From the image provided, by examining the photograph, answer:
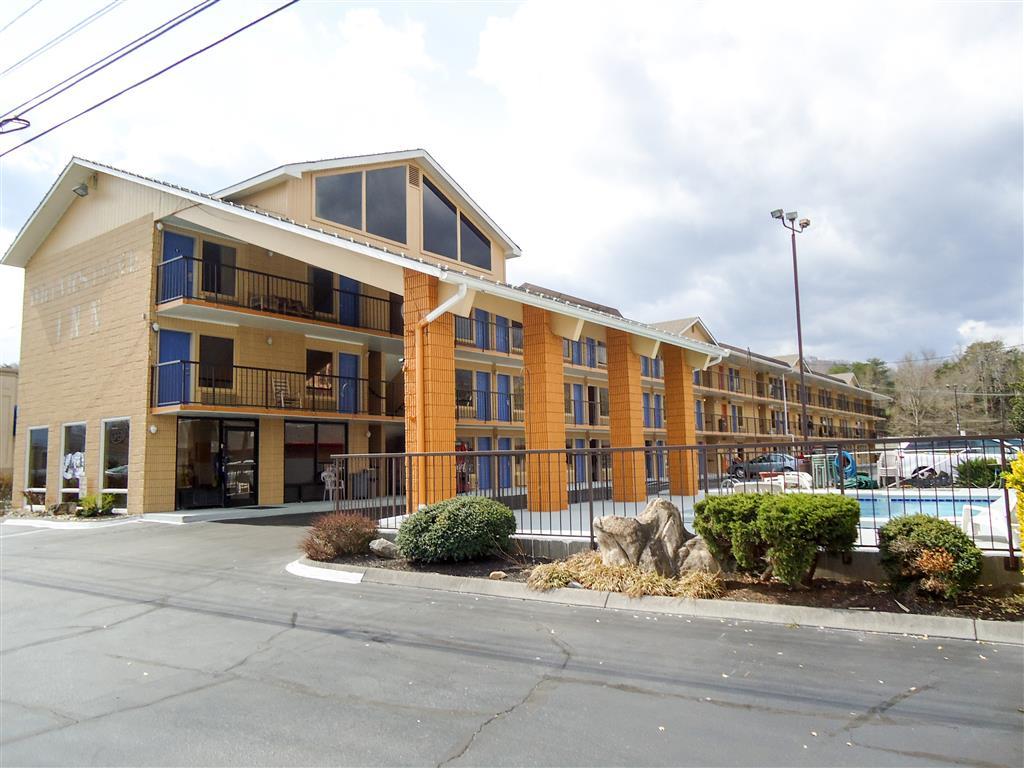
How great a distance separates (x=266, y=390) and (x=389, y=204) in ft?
23.0

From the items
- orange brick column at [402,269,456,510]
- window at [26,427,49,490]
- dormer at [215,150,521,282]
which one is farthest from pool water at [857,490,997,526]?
window at [26,427,49,490]

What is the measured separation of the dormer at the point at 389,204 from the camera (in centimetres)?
1962

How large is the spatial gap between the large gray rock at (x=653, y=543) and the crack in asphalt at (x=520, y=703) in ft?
6.42

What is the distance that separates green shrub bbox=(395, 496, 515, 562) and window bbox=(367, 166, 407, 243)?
44.5 ft

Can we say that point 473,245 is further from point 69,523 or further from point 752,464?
point 752,464

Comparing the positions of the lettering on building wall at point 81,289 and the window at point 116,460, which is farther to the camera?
the lettering on building wall at point 81,289

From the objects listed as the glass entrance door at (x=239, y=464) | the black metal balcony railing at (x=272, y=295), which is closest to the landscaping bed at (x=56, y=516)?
the glass entrance door at (x=239, y=464)

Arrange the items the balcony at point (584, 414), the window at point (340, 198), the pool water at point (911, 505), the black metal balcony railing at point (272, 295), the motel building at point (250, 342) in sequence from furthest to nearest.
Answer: the balcony at point (584, 414) < the window at point (340, 198) < the black metal balcony railing at point (272, 295) < the motel building at point (250, 342) < the pool water at point (911, 505)

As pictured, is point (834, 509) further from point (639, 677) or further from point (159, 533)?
point (159, 533)

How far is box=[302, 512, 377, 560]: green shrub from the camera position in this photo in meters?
10.1

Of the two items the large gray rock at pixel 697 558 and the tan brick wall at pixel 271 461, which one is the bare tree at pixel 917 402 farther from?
the large gray rock at pixel 697 558

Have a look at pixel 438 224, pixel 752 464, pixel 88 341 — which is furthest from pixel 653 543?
pixel 88 341

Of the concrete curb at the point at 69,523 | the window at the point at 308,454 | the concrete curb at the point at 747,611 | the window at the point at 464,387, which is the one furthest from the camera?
Result: the window at the point at 464,387

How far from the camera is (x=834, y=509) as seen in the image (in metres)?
6.59
